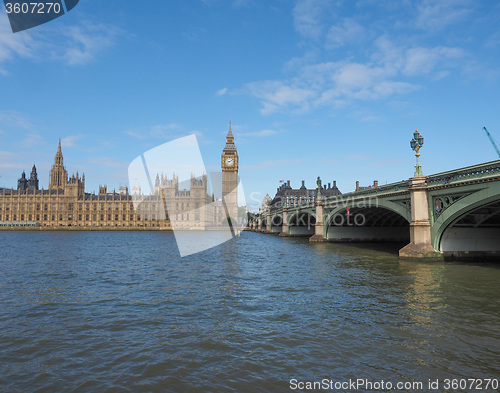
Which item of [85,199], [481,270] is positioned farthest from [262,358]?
[85,199]

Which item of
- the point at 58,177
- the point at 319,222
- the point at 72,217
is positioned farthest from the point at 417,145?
the point at 58,177

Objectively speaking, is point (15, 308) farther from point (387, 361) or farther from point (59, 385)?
point (387, 361)

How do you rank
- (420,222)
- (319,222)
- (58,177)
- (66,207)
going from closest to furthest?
(420,222) < (319,222) < (66,207) < (58,177)

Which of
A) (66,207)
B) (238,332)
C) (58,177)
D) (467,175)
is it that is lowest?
(238,332)

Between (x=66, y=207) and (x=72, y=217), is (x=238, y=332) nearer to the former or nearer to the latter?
(x=72, y=217)

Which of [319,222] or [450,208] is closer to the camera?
[450,208]

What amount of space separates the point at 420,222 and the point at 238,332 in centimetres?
2486

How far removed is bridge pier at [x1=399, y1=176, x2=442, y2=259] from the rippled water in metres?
9.18

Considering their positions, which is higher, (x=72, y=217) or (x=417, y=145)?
(x=417, y=145)

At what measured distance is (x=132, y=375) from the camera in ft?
27.9

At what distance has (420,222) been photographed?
3111cm

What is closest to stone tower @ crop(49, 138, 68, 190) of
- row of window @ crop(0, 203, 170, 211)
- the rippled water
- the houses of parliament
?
the houses of parliament

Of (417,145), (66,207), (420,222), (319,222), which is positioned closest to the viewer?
(420,222)

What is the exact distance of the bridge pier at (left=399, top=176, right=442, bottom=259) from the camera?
3100 centimetres
